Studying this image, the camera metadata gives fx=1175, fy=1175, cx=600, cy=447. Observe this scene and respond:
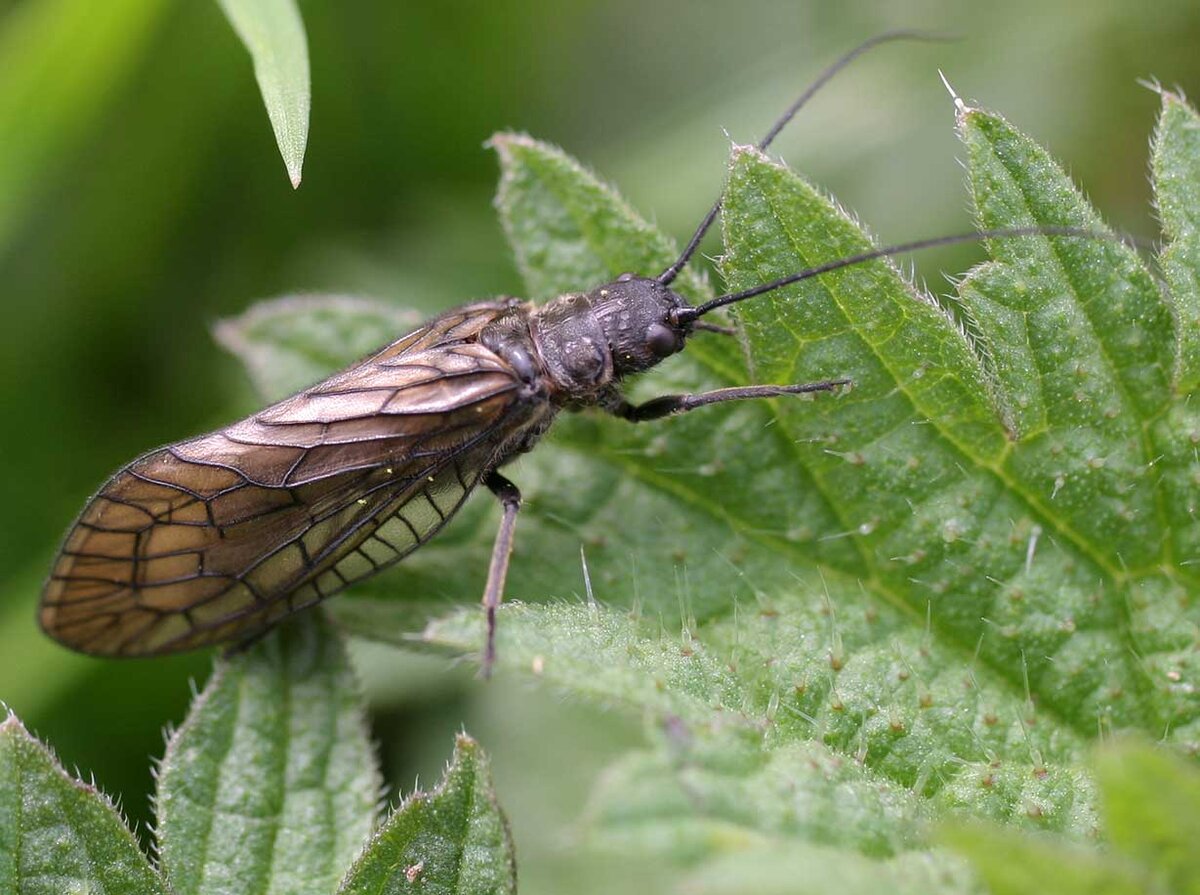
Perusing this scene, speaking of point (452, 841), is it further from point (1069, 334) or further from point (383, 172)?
point (383, 172)

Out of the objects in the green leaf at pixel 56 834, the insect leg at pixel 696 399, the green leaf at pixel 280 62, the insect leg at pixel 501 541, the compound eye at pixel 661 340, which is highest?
the green leaf at pixel 280 62

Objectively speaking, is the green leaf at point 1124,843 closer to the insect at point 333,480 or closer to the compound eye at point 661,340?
the insect at point 333,480

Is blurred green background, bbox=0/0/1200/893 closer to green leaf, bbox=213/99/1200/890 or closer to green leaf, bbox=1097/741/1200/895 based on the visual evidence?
green leaf, bbox=213/99/1200/890

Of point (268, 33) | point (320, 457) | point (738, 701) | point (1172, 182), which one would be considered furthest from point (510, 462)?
point (1172, 182)

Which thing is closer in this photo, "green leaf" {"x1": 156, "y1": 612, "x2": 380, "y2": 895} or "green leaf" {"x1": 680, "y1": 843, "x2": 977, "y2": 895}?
"green leaf" {"x1": 680, "y1": 843, "x2": 977, "y2": 895}

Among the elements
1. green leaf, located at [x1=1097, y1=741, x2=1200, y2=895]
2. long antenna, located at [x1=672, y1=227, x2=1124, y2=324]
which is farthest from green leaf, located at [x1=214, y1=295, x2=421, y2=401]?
green leaf, located at [x1=1097, y1=741, x2=1200, y2=895]

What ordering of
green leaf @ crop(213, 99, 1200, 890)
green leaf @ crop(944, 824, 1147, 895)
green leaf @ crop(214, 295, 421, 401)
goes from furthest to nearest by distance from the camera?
1. green leaf @ crop(214, 295, 421, 401)
2. green leaf @ crop(213, 99, 1200, 890)
3. green leaf @ crop(944, 824, 1147, 895)

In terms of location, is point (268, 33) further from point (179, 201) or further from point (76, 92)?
point (179, 201)

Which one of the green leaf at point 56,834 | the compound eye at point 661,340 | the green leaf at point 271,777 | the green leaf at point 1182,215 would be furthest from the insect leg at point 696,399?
the green leaf at point 56,834
